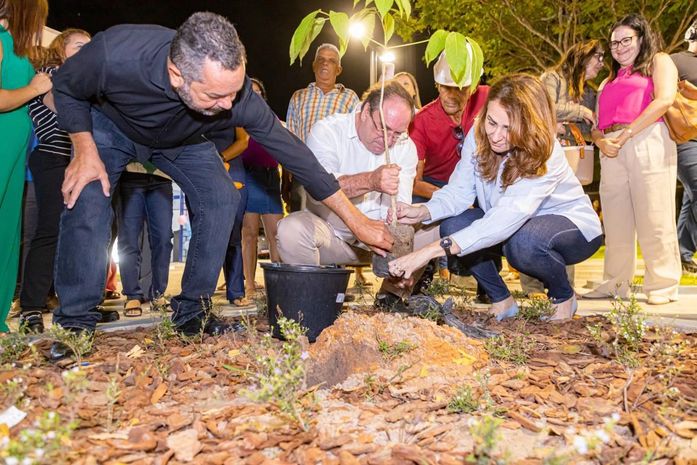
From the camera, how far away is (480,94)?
4.79 meters

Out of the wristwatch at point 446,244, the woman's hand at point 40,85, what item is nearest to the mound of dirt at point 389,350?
the wristwatch at point 446,244

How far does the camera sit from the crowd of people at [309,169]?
9.10 feet

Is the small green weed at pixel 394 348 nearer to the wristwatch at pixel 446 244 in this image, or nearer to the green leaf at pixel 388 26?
the wristwatch at pixel 446 244

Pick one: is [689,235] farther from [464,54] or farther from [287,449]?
[287,449]

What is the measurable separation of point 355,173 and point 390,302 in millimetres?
812

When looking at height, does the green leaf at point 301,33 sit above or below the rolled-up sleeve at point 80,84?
above

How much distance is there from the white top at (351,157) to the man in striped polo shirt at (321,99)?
167 cm

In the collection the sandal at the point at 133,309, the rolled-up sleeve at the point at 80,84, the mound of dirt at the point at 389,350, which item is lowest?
the sandal at the point at 133,309

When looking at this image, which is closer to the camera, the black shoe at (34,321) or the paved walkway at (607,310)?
the black shoe at (34,321)

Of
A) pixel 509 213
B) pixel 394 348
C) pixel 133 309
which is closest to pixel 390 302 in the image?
pixel 509 213

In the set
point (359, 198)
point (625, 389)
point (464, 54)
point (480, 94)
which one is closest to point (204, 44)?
point (464, 54)

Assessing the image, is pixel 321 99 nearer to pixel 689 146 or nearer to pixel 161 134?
pixel 161 134

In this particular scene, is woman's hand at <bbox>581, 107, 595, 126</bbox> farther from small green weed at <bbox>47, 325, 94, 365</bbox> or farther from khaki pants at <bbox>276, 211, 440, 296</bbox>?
small green weed at <bbox>47, 325, 94, 365</bbox>

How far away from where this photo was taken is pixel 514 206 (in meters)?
3.30
